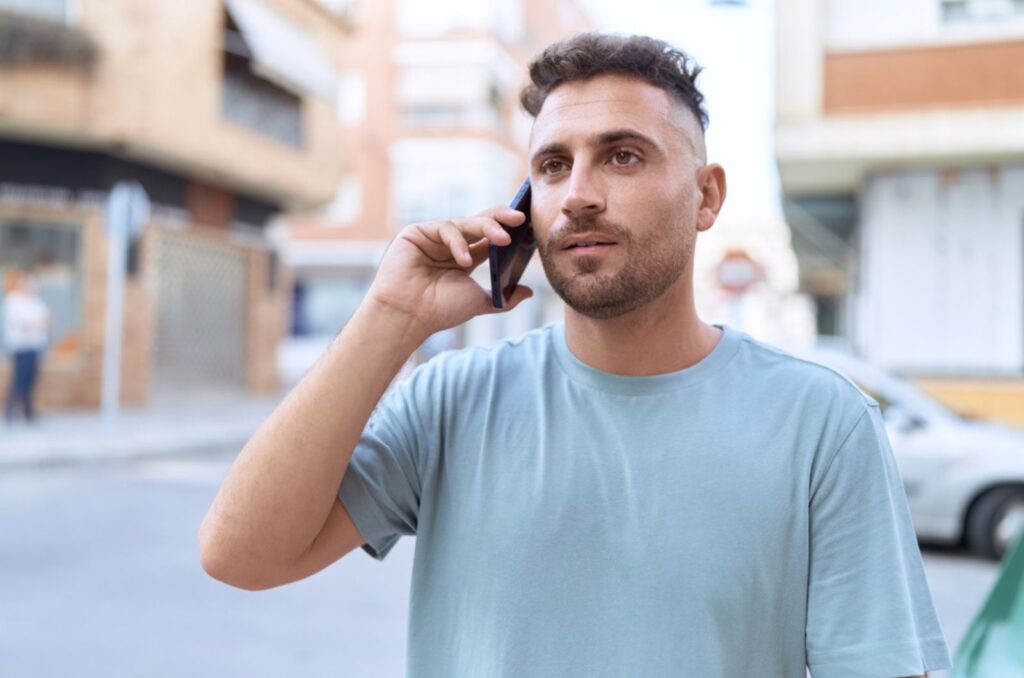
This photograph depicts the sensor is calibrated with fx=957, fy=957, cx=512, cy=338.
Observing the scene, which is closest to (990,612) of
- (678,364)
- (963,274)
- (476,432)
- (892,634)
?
(892,634)

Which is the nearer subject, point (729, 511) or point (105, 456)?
point (729, 511)

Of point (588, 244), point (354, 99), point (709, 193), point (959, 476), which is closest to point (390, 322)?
point (588, 244)

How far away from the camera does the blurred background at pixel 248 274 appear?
5340mm

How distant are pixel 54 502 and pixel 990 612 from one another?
7442 millimetres

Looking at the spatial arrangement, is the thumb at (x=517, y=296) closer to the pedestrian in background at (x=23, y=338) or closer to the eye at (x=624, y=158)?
the eye at (x=624, y=158)

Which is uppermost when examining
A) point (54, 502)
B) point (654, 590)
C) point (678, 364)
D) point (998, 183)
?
point (998, 183)

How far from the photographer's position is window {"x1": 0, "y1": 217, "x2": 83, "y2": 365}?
48.1 feet

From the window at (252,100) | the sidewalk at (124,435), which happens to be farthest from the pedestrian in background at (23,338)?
the window at (252,100)

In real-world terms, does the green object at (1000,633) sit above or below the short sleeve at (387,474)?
below

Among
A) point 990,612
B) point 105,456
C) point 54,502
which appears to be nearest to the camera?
point 990,612

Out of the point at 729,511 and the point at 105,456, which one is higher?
the point at 729,511

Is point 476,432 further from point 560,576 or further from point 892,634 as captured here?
point 892,634

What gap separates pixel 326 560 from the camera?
154cm

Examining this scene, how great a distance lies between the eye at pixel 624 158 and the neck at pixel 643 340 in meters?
0.22
